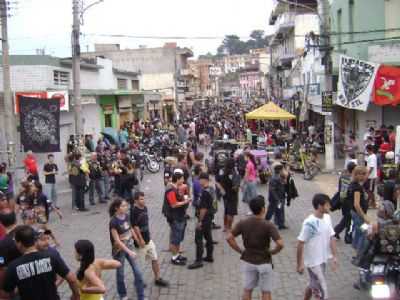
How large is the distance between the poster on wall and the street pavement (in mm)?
Result: 5956

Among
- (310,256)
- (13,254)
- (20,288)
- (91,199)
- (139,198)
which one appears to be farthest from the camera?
(91,199)

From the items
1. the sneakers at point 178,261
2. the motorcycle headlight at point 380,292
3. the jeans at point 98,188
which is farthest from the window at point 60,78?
the motorcycle headlight at point 380,292

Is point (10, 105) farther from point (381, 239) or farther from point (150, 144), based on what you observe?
point (381, 239)

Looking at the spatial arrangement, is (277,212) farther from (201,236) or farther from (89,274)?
(89,274)

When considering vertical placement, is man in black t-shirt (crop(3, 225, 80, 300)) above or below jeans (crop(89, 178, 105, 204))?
above

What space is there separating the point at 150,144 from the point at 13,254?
2074cm

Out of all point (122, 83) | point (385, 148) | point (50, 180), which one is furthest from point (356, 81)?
point (122, 83)

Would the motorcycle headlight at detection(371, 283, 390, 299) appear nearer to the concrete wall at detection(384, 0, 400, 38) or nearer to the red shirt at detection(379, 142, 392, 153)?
the red shirt at detection(379, 142, 392, 153)

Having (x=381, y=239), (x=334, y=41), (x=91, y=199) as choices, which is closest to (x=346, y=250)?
(x=381, y=239)

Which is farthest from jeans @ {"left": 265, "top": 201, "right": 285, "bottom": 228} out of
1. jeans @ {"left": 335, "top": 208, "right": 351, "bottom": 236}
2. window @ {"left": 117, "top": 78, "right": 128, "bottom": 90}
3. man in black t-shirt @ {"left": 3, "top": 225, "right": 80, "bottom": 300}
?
window @ {"left": 117, "top": 78, "right": 128, "bottom": 90}

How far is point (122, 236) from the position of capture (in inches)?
309

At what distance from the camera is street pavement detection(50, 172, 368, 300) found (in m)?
8.49

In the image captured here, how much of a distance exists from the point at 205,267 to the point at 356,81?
1204 centimetres

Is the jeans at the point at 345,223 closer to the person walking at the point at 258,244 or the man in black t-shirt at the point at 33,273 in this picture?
the person walking at the point at 258,244
